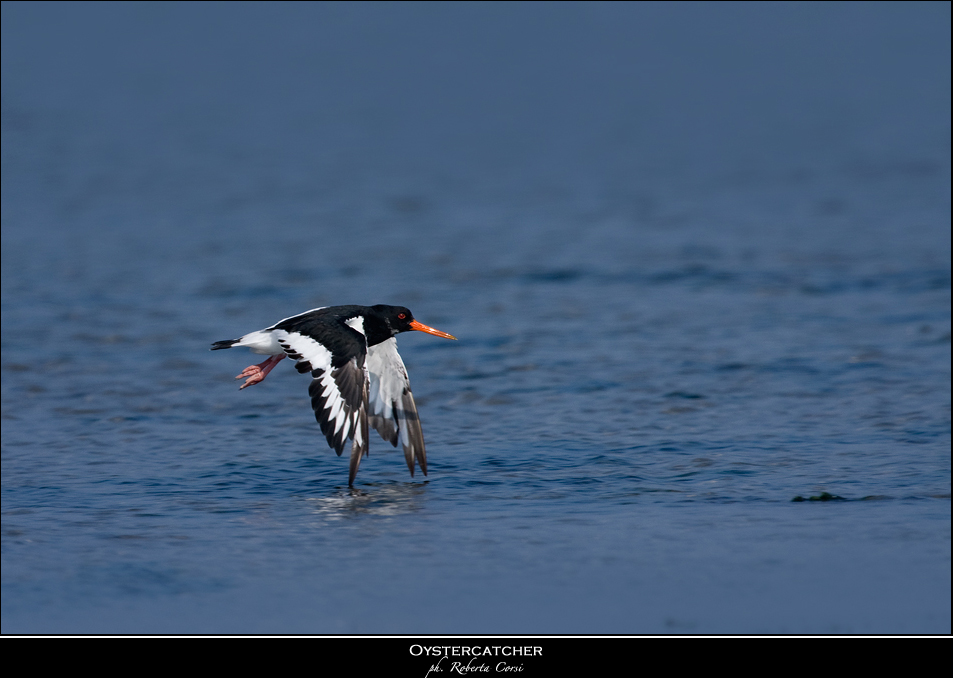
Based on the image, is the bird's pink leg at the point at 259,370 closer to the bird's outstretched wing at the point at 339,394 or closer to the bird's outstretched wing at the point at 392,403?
the bird's outstretched wing at the point at 392,403

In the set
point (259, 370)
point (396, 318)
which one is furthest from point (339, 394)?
point (259, 370)

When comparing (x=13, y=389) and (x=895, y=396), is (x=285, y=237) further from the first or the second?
(x=895, y=396)

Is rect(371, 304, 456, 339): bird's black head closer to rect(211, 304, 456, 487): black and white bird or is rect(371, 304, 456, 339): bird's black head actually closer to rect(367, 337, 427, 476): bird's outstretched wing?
rect(211, 304, 456, 487): black and white bird

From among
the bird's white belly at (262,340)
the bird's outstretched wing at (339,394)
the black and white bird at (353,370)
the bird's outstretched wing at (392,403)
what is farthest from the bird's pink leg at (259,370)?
the bird's outstretched wing at (339,394)

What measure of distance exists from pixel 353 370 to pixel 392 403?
0.90 m

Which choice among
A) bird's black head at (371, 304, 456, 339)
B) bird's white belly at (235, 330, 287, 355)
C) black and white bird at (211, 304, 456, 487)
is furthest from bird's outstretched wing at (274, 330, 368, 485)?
bird's black head at (371, 304, 456, 339)

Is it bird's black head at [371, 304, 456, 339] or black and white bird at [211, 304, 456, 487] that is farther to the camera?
bird's black head at [371, 304, 456, 339]

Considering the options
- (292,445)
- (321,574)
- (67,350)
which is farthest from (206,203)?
(321,574)

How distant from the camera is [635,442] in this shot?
30.6ft

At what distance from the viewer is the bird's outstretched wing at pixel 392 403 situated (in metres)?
8.55

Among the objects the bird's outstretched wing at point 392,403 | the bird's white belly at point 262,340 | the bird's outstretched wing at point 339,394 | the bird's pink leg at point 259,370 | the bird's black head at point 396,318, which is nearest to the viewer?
the bird's outstretched wing at point 339,394

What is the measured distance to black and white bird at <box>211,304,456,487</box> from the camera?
26.6 ft

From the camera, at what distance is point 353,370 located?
27.1 ft

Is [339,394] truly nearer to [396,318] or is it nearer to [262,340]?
[262,340]
